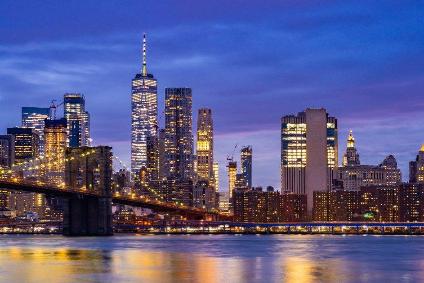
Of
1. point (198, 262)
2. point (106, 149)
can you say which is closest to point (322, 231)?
point (106, 149)

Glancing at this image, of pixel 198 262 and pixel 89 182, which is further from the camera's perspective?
pixel 89 182

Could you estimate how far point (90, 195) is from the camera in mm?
129250

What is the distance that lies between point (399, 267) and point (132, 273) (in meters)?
19.3

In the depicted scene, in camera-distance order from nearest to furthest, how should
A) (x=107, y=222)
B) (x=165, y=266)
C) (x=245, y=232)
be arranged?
1. (x=165, y=266)
2. (x=107, y=222)
3. (x=245, y=232)

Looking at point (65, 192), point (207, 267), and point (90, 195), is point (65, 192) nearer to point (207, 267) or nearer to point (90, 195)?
point (90, 195)

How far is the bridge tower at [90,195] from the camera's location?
131375mm

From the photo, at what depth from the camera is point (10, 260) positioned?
257ft

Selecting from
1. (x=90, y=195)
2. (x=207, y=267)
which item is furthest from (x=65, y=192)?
(x=207, y=267)

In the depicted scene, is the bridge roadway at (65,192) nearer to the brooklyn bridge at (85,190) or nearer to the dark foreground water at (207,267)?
the brooklyn bridge at (85,190)

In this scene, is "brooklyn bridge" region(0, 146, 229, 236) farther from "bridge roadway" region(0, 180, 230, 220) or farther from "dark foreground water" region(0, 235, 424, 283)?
"dark foreground water" region(0, 235, 424, 283)

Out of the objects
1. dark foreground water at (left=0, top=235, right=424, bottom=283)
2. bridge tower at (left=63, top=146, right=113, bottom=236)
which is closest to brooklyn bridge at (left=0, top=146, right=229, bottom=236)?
bridge tower at (left=63, top=146, right=113, bottom=236)

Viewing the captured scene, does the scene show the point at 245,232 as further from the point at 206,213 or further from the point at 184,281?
the point at 184,281

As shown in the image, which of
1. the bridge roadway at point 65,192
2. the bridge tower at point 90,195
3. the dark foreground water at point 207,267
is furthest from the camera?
the bridge tower at point 90,195

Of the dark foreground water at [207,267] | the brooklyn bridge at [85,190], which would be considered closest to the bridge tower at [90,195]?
the brooklyn bridge at [85,190]
